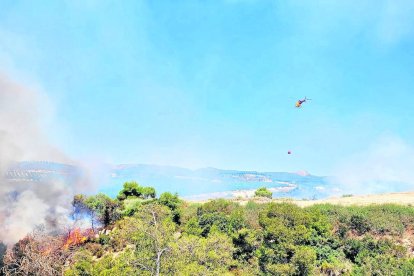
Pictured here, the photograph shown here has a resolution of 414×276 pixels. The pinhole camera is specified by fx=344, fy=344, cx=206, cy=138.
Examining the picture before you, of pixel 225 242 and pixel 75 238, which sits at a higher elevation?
pixel 225 242

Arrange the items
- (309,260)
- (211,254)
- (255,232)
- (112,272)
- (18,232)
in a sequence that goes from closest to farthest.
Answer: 1. (112,272)
2. (211,254)
3. (309,260)
4. (18,232)
5. (255,232)

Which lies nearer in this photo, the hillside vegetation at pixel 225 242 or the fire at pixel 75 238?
the hillside vegetation at pixel 225 242

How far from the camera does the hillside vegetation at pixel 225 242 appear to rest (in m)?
18.2

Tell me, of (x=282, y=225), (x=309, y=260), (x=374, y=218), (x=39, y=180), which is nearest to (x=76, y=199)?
(x=39, y=180)

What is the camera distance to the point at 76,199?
39875 millimetres

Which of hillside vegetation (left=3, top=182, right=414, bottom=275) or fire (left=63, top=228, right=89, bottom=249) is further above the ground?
hillside vegetation (left=3, top=182, right=414, bottom=275)

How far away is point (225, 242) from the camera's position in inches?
904

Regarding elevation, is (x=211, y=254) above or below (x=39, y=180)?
below

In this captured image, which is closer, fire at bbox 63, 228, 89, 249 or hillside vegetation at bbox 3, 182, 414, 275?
hillside vegetation at bbox 3, 182, 414, 275

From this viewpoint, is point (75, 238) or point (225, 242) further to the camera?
point (75, 238)

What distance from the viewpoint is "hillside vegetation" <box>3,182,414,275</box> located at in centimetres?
1820

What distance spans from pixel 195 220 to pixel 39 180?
653 inches

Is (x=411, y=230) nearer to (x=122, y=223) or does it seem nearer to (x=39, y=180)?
(x=122, y=223)

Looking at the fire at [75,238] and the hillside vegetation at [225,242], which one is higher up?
the hillside vegetation at [225,242]
